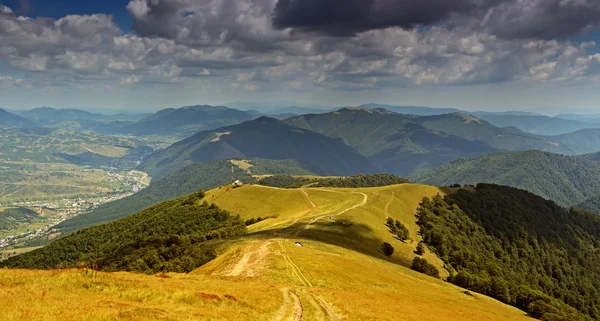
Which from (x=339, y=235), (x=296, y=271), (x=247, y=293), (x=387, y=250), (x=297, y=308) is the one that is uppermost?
(x=247, y=293)

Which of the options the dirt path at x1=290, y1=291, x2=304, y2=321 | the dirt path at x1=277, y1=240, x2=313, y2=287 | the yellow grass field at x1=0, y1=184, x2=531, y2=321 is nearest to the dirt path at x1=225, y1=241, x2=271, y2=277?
the yellow grass field at x1=0, y1=184, x2=531, y2=321

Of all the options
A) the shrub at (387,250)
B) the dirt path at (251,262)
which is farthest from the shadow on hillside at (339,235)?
the dirt path at (251,262)

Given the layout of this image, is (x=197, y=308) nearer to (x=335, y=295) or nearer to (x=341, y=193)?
(x=335, y=295)

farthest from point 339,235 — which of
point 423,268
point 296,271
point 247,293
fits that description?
point 247,293

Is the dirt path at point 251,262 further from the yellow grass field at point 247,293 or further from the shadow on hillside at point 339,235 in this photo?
the shadow on hillside at point 339,235

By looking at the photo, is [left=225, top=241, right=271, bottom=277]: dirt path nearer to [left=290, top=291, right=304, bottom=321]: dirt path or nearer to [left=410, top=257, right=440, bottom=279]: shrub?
[left=290, top=291, right=304, bottom=321]: dirt path

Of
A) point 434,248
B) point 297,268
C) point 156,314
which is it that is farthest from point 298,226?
point 156,314

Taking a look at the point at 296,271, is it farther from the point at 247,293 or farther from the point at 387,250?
the point at 387,250

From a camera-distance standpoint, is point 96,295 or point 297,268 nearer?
point 96,295

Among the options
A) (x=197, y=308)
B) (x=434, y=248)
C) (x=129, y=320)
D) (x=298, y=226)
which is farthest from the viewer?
(x=434, y=248)
